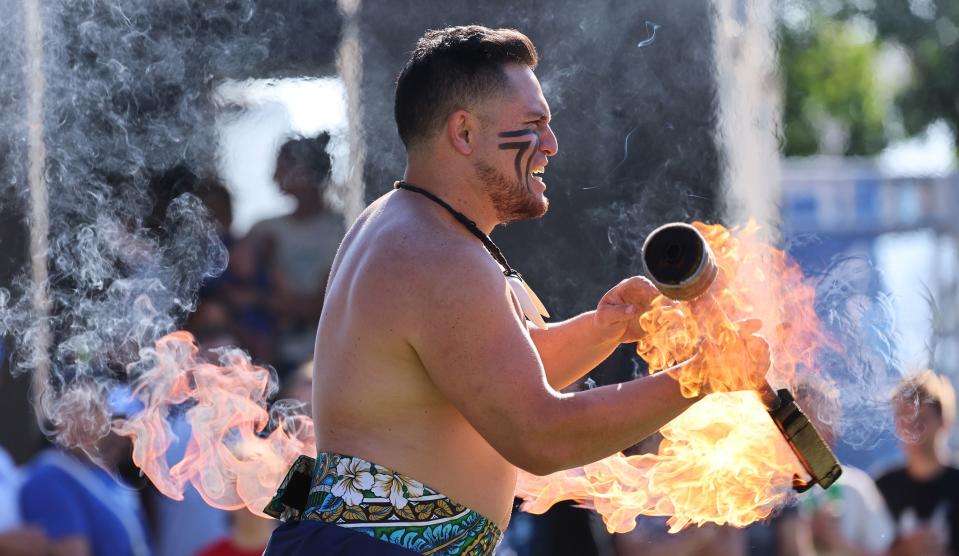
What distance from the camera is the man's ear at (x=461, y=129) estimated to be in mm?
2557

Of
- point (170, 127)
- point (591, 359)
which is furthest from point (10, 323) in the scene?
point (591, 359)

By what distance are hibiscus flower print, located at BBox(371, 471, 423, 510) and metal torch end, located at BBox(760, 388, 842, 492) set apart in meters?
0.71

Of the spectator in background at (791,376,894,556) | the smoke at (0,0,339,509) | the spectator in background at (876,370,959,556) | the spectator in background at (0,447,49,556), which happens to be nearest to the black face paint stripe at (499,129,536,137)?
the smoke at (0,0,339,509)

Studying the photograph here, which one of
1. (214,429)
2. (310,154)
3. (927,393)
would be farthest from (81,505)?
(927,393)

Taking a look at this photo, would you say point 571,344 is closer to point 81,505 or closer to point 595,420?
point 595,420

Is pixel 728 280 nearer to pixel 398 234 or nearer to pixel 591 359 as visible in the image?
pixel 591 359

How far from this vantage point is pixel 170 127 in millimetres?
4164

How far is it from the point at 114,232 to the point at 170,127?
1.42 ft

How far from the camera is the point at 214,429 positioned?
353 cm

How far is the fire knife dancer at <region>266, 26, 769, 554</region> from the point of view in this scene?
2221 mm

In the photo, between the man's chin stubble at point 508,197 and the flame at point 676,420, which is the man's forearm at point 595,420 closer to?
the flame at point 676,420

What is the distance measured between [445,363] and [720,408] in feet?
3.28

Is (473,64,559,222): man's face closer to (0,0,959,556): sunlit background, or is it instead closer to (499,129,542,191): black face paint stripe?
(499,129,542,191): black face paint stripe

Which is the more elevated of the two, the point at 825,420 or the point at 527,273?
the point at 527,273
